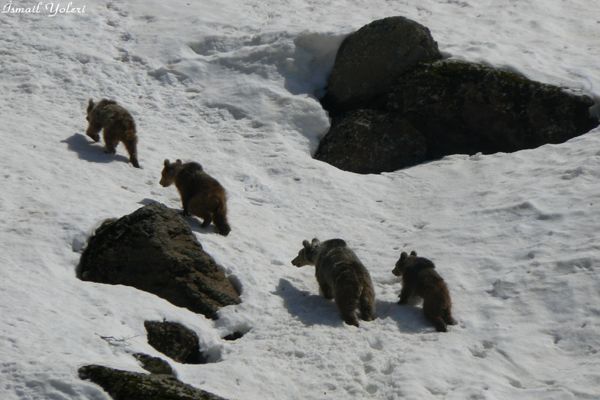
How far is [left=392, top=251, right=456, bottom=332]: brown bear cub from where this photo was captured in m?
14.4

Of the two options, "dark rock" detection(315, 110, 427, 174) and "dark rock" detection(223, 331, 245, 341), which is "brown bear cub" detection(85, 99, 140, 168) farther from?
"dark rock" detection(223, 331, 245, 341)

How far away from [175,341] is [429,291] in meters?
3.57

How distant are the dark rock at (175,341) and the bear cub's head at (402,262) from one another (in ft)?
11.1

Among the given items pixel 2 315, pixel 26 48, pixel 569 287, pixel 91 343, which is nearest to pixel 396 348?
pixel 569 287

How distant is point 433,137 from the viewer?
21.0 m

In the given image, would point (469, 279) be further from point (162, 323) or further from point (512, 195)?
point (162, 323)

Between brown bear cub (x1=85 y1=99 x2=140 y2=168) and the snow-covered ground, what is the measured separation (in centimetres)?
26

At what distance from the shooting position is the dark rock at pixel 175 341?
1312 cm

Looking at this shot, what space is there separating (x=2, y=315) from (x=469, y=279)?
22.2 ft

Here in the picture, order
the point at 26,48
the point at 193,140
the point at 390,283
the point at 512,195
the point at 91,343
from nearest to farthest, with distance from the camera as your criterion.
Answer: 1. the point at 91,343
2. the point at 390,283
3. the point at 512,195
4. the point at 193,140
5. the point at 26,48

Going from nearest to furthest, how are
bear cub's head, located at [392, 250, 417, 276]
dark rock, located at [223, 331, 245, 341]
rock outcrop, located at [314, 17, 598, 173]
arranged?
dark rock, located at [223, 331, 245, 341]
bear cub's head, located at [392, 250, 417, 276]
rock outcrop, located at [314, 17, 598, 173]

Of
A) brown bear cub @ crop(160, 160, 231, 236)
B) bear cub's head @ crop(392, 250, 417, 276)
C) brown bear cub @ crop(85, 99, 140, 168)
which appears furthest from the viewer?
brown bear cub @ crop(85, 99, 140, 168)

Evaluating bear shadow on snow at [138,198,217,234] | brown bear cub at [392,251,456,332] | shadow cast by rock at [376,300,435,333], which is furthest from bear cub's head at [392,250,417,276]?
bear shadow on snow at [138,198,217,234]

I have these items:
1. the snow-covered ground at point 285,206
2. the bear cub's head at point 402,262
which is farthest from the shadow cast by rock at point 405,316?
the bear cub's head at point 402,262
